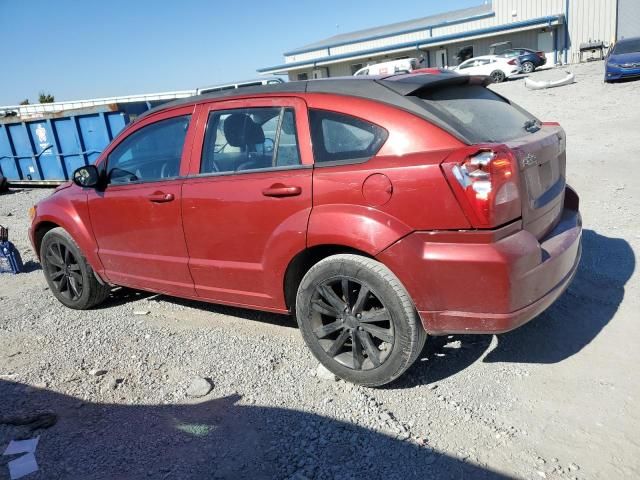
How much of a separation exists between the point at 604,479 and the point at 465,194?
1434 millimetres

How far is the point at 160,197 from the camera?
12.6ft

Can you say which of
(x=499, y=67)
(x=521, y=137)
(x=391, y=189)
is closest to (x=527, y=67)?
(x=499, y=67)

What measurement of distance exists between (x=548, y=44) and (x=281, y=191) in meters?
39.3

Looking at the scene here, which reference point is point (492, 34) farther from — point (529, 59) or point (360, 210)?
point (360, 210)

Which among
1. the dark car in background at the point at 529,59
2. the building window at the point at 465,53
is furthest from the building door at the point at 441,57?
the dark car in background at the point at 529,59

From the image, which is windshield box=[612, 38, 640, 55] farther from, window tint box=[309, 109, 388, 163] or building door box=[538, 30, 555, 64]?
window tint box=[309, 109, 388, 163]

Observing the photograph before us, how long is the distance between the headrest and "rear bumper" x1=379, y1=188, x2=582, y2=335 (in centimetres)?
127

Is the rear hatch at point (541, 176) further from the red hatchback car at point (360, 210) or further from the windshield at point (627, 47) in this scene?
the windshield at point (627, 47)

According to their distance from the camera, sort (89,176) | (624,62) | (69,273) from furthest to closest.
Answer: (624,62) → (69,273) → (89,176)

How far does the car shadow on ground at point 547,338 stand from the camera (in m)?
3.37

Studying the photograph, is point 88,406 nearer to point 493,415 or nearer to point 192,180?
point 192,180

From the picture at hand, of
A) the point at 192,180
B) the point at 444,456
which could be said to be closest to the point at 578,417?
the point at 444,456

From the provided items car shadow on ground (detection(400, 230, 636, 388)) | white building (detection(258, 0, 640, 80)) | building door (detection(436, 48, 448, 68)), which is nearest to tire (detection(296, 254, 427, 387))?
car shadow on ground (detection(400, 230, 636, 388))

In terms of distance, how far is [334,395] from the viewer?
3.19 meters
